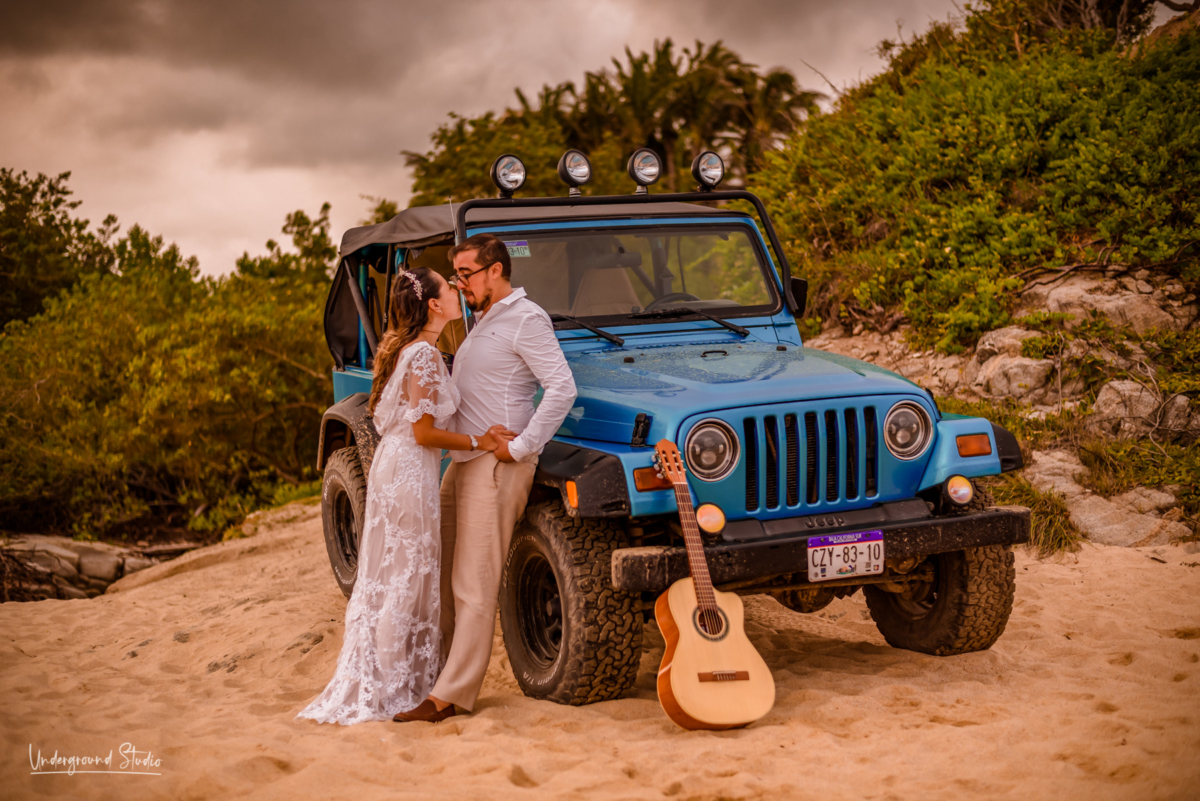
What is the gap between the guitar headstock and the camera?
3887 millimetres

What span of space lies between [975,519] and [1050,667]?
1.01 metres

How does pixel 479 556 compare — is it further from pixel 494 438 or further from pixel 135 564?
pixel 135 564

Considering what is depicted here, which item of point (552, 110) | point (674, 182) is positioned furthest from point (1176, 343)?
point (552, 110)

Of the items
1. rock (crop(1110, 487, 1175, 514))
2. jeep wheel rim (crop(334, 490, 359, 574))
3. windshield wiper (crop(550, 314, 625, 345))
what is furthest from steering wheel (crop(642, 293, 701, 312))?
rock (crop(1110, 487, 1175, 514))


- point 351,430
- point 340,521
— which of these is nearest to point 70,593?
point 340,521

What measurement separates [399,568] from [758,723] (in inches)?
68.4

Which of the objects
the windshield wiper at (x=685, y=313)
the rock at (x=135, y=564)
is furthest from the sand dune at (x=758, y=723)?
the rock at (x=135, y=564)

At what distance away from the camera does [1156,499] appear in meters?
7.02

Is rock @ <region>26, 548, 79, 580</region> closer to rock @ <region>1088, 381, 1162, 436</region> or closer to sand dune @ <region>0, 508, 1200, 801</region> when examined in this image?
sand dune @ <region>0, 508, 1200, 801</region>

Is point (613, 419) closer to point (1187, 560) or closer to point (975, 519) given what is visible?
point (975, 519)

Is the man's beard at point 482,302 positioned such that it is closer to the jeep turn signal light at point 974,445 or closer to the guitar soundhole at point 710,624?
the guitar soundhole at point 710,624

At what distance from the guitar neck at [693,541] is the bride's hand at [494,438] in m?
0.87

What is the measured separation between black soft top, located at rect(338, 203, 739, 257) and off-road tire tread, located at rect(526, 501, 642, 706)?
5.95 ft

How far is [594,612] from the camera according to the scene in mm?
4066
